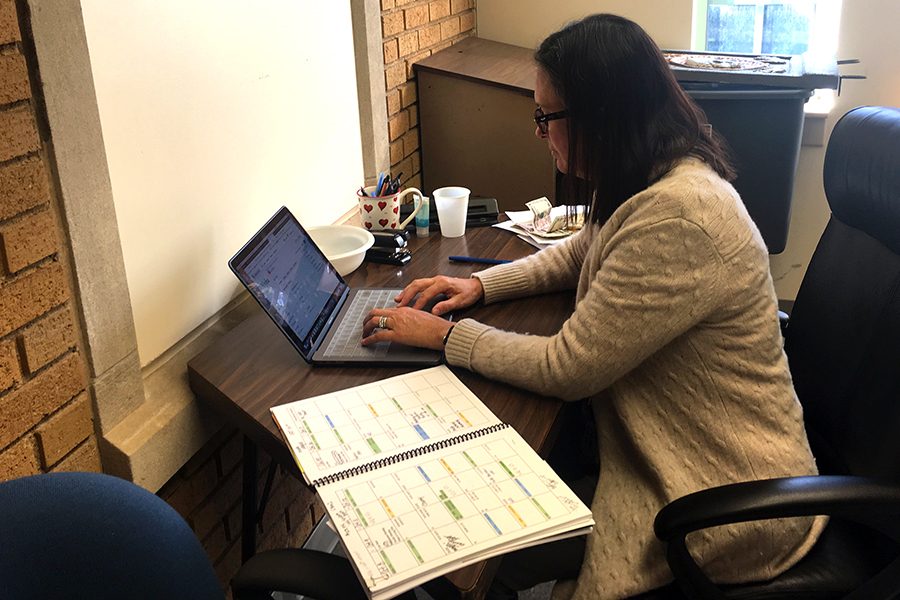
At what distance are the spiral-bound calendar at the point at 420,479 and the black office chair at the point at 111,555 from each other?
0.26 ft

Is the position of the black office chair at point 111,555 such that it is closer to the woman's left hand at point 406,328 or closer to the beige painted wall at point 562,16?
the woman's left hand at point 406,328

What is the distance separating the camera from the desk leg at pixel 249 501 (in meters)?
1.46

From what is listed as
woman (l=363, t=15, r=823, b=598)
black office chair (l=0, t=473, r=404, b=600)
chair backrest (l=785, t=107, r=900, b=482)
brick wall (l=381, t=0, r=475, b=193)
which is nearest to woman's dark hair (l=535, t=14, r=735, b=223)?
woman (l=363, t=15, r=823, b=598)

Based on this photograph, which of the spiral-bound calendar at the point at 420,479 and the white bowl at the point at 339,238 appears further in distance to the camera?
the white bowl at the point at 339,238

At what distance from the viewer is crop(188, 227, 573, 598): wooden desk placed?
115 centimetres

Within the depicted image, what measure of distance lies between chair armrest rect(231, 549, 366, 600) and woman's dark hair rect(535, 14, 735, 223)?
712mm

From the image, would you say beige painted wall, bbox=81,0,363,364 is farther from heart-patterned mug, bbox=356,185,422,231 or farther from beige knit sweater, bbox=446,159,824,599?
beige knit sweater, bbox=446,159,824,599

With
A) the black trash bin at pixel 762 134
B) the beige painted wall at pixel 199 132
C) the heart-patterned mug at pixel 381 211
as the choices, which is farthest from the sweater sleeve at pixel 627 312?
the black trash bin at pixel 762 134

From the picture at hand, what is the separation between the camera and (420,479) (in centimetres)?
102

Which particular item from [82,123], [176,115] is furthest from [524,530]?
[176,115]

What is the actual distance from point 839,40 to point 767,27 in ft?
0.96

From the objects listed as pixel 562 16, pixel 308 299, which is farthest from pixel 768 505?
pixel 562 16

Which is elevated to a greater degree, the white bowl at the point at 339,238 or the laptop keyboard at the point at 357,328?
the white bowl at the point at 339,238

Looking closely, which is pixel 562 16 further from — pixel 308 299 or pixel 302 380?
pixel 302 380
